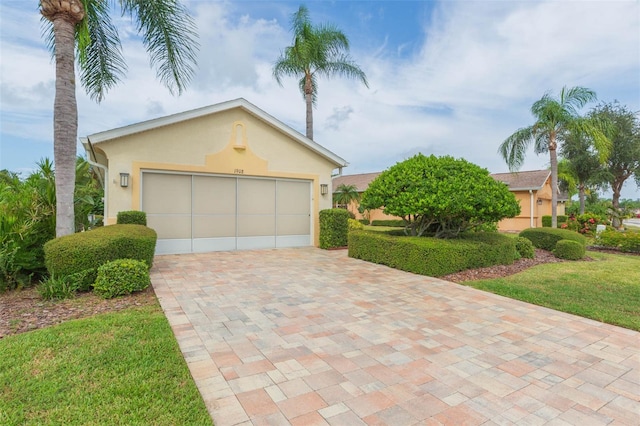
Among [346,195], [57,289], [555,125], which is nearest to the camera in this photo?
[57,289]

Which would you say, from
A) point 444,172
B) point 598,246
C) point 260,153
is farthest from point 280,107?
point 598,246

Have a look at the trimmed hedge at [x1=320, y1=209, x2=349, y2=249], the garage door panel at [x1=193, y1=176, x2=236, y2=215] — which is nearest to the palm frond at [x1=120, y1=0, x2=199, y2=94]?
the garage door panel at [x1=193, y1=176, x2=236, y2=215]

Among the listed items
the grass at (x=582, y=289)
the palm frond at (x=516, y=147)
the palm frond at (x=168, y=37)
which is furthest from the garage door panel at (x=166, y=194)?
the palm frond at (x=516, y=147)

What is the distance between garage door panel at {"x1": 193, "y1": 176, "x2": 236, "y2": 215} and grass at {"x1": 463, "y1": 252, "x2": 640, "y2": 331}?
25.2 ft

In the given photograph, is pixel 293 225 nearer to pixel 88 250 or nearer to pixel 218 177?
pixel 218 177

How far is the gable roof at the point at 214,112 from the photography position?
8.96 metres

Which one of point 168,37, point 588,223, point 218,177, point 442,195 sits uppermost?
point 168,37

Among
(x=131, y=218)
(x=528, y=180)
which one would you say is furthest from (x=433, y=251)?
(x=528, y=180)

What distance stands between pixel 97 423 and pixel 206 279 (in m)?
4.62

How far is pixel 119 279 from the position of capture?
553 centimetres

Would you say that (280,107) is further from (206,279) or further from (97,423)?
(97,423)

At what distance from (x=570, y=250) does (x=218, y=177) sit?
38.3 ft

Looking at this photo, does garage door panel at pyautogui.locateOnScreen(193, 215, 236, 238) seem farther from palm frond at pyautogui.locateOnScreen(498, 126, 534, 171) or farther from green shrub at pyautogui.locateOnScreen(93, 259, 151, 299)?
palm frond at pyautogui.locateOnScreen(498, 126, 534, 171)

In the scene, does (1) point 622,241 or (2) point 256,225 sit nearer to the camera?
(2) point 256,225
